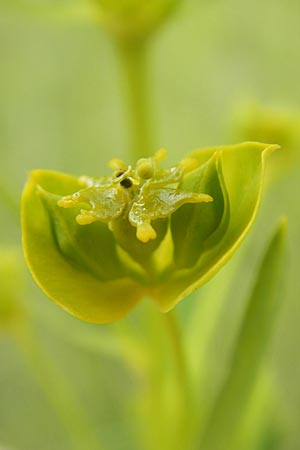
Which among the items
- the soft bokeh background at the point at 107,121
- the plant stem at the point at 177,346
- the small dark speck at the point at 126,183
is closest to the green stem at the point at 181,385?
the plant stem at the point at 177,346

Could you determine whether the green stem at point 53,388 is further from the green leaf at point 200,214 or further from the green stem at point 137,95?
the green leaf at point 200,214

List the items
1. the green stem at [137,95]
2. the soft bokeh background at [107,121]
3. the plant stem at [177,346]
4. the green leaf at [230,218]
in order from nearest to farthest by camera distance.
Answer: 1. the green leaf at [230,218]
2. the plant stem at [177,346]
3. the green stem at [137,95]
4. the soft bokeh background at [107,121]

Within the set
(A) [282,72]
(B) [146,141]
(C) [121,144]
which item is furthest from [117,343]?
(A) [282,72]

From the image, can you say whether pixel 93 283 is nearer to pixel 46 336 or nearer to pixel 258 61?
pixel 46 336

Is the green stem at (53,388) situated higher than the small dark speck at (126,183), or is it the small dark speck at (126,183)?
the small dark speck at (126,183)

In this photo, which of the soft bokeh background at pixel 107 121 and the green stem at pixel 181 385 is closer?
the green stem at pixel 181 385
